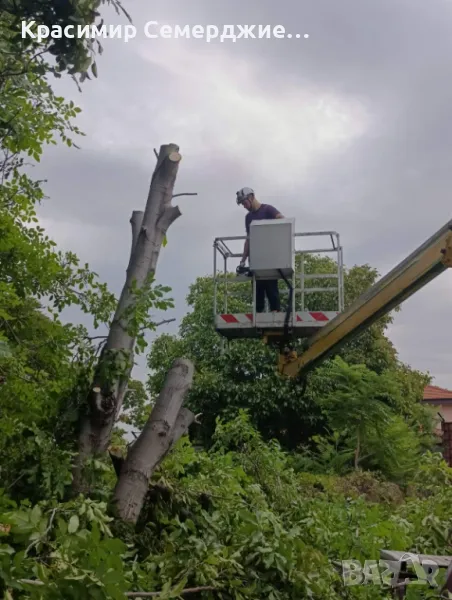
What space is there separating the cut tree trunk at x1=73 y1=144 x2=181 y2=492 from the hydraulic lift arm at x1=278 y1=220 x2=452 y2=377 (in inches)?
78.1

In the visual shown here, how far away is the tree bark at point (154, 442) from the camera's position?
4.29 metres

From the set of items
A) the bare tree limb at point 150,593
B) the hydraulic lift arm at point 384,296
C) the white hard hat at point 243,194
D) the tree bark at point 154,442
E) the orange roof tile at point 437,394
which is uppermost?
the orange roof tile at point 437,394

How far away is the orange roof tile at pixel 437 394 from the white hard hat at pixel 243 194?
91.8 ft

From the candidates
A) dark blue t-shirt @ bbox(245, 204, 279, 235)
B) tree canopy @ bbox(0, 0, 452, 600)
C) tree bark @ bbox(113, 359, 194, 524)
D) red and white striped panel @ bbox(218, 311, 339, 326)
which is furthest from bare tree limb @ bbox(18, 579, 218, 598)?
dark blue t-shirt @ bbox(245, 204, 279, 235)

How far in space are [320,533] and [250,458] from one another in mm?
2089

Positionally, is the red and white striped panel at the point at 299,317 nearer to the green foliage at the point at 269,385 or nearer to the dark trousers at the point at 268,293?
the dark trousers at the point at 268,293

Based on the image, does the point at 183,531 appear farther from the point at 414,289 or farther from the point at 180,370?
the point at 414,289

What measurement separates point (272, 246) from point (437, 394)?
30.8 metres

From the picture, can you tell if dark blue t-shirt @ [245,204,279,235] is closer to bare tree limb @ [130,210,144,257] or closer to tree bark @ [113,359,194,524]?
bare tree limb @ [130,210,144,257]

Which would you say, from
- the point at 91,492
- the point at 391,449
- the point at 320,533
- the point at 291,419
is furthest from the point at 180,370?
the point at 291,419

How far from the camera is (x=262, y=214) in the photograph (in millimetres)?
8039

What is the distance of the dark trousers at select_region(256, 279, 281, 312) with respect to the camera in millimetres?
7781
